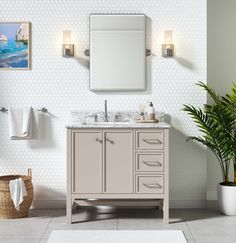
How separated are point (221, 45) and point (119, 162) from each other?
1756mm

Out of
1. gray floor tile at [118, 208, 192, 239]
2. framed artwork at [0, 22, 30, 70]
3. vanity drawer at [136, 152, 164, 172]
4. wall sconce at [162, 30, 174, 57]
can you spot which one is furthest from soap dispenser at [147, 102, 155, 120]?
framed artwork at [0, 22, 30, 70]

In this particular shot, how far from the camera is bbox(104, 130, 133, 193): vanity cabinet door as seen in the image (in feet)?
14.7

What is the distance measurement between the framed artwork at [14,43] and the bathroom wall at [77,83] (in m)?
0.07

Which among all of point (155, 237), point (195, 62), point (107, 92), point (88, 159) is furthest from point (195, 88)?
point (155, 237)

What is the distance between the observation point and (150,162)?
176 inches

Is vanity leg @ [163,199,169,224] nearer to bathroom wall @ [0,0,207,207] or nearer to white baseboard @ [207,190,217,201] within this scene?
bathroom wall @ [0,0,207,207]

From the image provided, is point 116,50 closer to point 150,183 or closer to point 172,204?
point 150,183

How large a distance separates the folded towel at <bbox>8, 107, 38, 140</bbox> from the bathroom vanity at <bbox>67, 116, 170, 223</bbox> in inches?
24.6

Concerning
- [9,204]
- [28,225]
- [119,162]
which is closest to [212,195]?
[119,162]

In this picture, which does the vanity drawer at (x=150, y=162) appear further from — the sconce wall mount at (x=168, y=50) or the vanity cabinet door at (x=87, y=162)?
the sconce wall mount at (x=168, y=50)

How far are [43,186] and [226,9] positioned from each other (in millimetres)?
2598

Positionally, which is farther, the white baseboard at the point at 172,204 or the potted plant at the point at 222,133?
the white baseboard at the point at 172,204

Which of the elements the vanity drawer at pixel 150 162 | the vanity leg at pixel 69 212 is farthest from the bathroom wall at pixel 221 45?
the vanity leg at pixel 69 212

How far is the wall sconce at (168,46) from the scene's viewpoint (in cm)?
493
